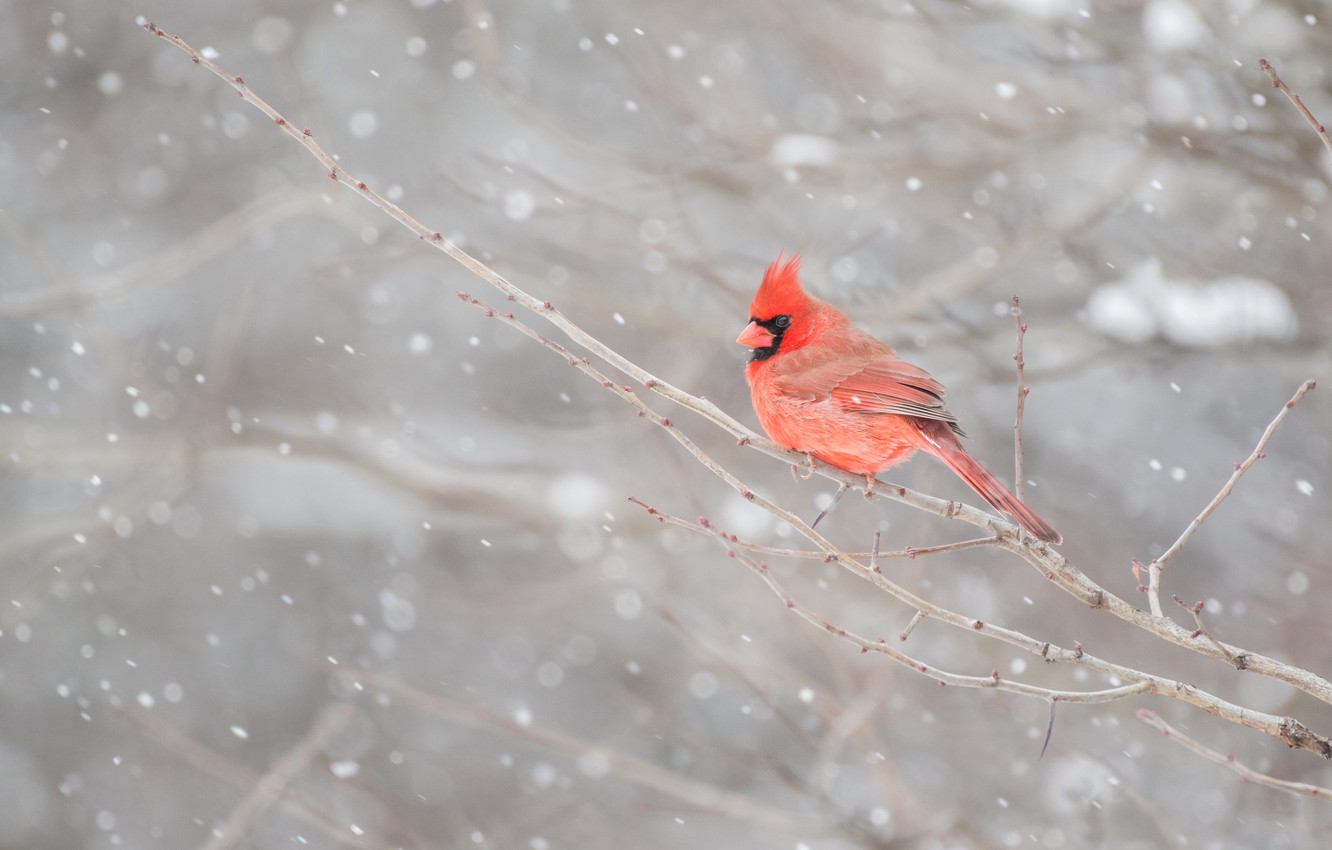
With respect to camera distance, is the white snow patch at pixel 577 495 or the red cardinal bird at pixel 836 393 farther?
the white snow patch at pixel 577 495

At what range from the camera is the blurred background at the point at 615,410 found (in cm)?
511

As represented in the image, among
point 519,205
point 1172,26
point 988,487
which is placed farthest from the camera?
point 519,205

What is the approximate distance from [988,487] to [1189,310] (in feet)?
12.3

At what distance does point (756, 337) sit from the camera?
124 inches

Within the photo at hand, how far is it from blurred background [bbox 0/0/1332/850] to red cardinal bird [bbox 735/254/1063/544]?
89 centimetres

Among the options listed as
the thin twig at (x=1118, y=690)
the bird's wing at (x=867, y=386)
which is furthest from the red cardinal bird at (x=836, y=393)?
the thin twig at (x=1118, y=690)

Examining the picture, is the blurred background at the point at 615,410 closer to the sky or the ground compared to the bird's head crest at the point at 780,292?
closer to the ground

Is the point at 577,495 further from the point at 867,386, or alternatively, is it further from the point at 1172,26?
the point at 867,386

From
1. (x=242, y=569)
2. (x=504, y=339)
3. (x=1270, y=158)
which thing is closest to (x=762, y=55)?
(x=504, y=339)

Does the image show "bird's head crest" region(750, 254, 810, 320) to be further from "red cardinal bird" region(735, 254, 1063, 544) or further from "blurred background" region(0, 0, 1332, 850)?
"blurred background" region(0, 0, 1332, 850)

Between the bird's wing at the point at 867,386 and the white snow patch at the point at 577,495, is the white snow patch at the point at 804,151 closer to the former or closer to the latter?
the white snow patch at the point at 577,495

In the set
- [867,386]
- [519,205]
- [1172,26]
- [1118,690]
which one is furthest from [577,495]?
[1118,690]

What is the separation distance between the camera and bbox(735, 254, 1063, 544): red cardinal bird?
2.75 metres

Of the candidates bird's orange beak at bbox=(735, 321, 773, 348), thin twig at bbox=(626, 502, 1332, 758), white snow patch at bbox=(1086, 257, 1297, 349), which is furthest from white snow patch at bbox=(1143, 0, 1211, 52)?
thin twig at bbox=(626, 502, 1332, 758)
